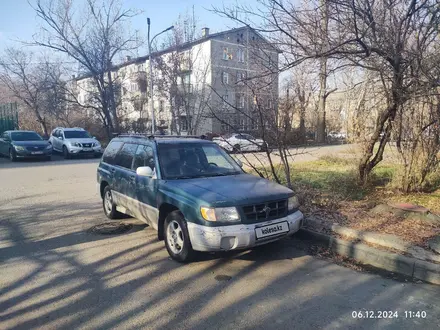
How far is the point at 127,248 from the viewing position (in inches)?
184

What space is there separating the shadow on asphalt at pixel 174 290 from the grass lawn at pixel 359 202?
45.4 inches

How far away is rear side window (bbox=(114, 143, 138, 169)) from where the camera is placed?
5.53 m

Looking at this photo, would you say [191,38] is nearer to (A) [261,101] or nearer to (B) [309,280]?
(A) [261,101]

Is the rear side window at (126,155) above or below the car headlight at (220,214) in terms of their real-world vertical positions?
above

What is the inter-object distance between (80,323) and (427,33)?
7.00m

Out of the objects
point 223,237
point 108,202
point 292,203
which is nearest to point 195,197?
point 223,237

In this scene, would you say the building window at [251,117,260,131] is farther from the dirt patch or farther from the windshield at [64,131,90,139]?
the windshield at [64,131,90,139]

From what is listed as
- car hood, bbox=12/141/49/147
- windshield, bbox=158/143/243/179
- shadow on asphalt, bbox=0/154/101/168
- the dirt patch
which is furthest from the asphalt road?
car hood, bbox=12/141/49/147

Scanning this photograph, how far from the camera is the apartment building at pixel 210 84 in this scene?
6652 mm

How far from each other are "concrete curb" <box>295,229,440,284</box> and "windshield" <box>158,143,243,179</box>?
5.68ft

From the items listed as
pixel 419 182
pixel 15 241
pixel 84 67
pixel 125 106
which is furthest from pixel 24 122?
pixel 419 182

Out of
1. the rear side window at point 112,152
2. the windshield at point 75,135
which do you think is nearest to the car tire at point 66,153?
the windshield at point 75,135

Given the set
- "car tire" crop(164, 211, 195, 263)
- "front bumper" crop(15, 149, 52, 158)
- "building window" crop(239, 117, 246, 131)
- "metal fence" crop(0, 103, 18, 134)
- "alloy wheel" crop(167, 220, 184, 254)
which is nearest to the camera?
"car tire" crop(164, 211, 195, 263)

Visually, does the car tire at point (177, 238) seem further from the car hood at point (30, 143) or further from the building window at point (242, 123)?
the car hood at point (30, 143)
